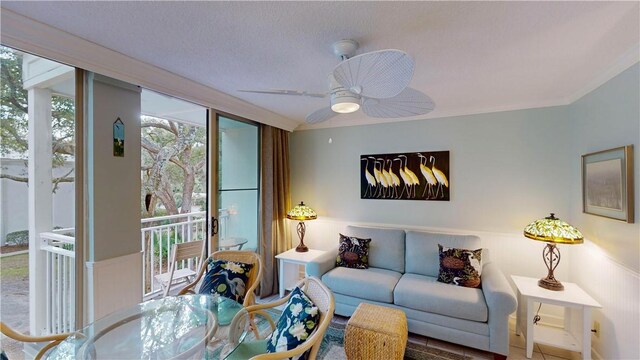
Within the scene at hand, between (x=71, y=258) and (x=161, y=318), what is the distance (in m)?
1.42

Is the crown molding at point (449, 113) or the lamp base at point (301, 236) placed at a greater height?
the crown molding at point (449, 113)

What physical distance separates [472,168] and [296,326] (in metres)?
2.85

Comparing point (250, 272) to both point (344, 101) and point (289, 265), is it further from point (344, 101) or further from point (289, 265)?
point (344, 101)

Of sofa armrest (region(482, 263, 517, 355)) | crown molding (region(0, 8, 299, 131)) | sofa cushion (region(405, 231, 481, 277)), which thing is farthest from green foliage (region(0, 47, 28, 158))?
sofa armrest (region(482, 263, 517, 355))

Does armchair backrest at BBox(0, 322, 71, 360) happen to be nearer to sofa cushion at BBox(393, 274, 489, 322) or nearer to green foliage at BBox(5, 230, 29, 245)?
green foliage at BBox(5, 230, 29, 245)

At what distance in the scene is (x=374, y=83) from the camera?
1422 millimetres

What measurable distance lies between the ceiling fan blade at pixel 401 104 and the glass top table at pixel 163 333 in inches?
66.3

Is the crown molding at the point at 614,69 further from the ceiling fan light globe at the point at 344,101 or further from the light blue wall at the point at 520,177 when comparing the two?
the ceiling fan light globe at the point at 344,101

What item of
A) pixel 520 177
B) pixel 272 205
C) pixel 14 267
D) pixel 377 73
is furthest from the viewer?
pixel 272 205

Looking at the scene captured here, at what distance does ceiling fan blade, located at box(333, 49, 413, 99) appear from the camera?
118 cm

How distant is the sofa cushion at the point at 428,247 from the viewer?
3.00 meters

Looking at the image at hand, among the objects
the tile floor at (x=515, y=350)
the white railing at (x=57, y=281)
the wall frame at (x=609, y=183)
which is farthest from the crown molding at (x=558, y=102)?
the white railing at (x=57, y=281)

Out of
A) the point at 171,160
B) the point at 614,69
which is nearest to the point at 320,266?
the point at 614,69

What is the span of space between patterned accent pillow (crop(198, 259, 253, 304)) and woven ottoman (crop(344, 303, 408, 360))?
0.98 metres
